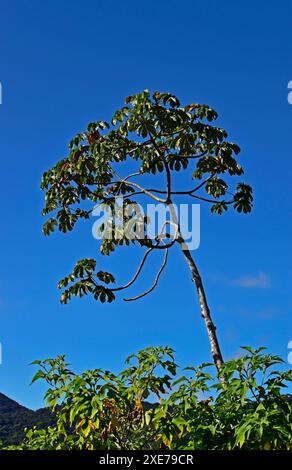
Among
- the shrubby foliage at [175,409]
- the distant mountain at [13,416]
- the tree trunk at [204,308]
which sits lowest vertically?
the shrubby foliage at [175,409]

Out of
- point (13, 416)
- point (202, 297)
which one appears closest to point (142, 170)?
point (202, 297)

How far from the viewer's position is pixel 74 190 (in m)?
7.17

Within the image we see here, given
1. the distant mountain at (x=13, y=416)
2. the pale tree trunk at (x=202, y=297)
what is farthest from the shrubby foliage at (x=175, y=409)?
the distant mountain at (x=13, y=416)

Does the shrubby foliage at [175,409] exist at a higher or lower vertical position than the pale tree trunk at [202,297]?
lower

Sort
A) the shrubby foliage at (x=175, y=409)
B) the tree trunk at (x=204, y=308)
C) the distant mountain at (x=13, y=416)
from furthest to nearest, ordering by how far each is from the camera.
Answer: the distant mountain at (x=13, y=416), the tree trunk at (x=204, y=308), the shrubby foliage at (x=175, y=409)

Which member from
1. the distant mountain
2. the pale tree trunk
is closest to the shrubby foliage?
the pale tree trunk

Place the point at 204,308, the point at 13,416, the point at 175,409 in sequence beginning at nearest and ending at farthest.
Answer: the point at 175,409
the point at 204,308
the point at 13,416

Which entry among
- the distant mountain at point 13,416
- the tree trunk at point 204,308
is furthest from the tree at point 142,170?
the distant mountain at point 13,416

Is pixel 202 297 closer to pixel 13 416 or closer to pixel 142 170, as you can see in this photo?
pixel 142 170

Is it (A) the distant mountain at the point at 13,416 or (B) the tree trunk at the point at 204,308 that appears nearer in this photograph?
(B) the tree trunk at the point at 204,308

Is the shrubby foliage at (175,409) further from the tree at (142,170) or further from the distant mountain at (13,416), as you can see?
the distant mountain at (13,416)

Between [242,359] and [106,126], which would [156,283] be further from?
[242,359]

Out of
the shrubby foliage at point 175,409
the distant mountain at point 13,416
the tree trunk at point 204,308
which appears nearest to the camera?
the shrubby foliage at point 175,409
